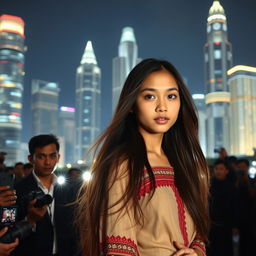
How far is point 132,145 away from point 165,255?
21.0 inches

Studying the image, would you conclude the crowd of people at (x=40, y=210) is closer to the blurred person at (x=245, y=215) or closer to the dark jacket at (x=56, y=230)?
the dark jacket at (x=56, y=230)

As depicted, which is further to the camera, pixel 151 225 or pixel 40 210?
pixel 40 210

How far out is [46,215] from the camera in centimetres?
281

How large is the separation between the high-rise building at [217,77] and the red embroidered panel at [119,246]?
101 meters

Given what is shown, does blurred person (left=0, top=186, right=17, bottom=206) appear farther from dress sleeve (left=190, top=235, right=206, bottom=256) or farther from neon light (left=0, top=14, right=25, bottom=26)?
neon light (left=0, top=14, right=25, bottom=26)

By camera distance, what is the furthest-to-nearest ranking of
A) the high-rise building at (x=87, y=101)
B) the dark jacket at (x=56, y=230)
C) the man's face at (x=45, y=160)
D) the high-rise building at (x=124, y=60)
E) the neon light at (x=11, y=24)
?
the high-rise building at (x=124, y=60) < the high-rise building at (x=87, y=101) < the neon light at (x=11, y=24) < the man's face at (x=45, y=160) < the dark jacket at (x=56, y=230)

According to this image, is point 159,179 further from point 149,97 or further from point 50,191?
point 50,191

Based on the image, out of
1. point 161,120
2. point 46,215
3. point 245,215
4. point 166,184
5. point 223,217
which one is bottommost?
point 223,217

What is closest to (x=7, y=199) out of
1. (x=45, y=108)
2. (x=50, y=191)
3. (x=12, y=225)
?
(x=12, y=225)

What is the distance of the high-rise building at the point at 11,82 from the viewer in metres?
89.4

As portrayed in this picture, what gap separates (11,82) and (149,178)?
102956mm

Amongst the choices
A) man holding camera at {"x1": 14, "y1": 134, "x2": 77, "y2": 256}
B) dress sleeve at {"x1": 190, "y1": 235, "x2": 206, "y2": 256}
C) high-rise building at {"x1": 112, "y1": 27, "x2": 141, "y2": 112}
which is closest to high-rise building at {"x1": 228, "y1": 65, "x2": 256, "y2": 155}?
high-rise building at {"x1": 112, "y1": 27, "x2": 141, "y2": 112}

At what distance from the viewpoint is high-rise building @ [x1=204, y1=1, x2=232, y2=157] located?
10206cm

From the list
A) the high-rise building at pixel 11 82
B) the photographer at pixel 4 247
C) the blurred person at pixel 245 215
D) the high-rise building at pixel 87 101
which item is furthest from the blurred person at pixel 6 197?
the high-rise building at pixel 87 101
